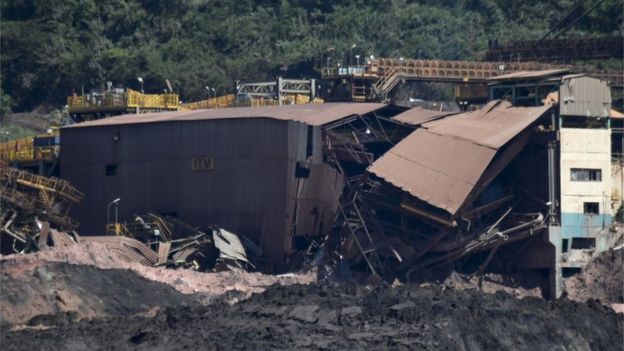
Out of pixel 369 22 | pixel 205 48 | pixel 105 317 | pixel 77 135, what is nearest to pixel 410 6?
pixel 369 22

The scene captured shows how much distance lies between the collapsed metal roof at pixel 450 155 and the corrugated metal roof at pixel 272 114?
3.51m

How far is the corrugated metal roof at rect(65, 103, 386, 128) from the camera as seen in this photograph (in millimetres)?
92125

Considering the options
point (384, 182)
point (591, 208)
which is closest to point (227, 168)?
point (384, 182)

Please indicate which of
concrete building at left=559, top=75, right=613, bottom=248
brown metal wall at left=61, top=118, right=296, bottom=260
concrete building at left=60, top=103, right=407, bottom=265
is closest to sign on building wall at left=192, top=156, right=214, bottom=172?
concrete building at left=60, top=103, right=407, bottom=265

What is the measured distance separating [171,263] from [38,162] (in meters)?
11.6

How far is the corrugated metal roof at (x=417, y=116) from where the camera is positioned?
306 feet

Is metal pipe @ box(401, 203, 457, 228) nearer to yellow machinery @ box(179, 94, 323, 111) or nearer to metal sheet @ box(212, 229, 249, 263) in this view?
metal sheet @ box(212, 229, 249, 263)

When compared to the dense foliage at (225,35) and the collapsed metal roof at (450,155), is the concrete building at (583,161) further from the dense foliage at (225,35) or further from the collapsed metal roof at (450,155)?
the dense foliage at (225,35)

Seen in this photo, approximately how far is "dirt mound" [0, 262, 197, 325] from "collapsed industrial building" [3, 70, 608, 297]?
25.3 ft

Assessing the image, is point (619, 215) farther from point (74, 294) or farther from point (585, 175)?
point (74, 294)

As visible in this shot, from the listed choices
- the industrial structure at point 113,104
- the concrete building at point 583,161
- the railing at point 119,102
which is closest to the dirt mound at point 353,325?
the concrete building at point 583,161

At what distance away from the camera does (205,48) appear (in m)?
136

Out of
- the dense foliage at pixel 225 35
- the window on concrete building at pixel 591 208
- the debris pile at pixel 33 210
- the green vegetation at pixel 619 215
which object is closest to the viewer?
the window on concrete building at pixel 591 208

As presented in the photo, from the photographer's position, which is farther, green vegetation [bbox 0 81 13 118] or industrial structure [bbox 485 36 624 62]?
green vegetation [bbox 0 81 13 118]
